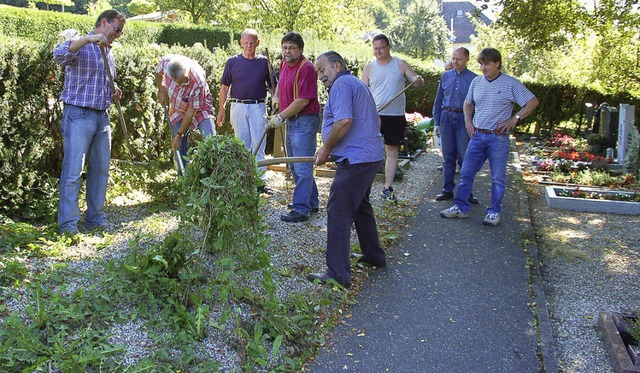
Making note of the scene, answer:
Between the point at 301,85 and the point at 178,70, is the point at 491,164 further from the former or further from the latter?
the point at 178,70

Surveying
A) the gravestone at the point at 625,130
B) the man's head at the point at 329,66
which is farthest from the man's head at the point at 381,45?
the gravestone at the point at 625,130

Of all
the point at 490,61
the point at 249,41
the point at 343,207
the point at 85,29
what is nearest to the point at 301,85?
the point at 249,41

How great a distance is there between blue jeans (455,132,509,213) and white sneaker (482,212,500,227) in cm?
4

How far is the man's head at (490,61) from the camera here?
6742mm

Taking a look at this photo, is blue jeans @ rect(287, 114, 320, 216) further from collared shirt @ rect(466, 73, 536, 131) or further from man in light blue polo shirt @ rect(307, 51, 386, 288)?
collared shirt @ rect(466, 73, 536, 131)

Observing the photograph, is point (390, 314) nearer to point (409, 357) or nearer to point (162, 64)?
point (409, 357)

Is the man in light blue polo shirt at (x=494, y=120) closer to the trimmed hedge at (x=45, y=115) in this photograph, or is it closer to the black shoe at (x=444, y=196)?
the black shoe at (x=444, y=196)

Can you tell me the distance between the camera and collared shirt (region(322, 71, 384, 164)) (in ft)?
14.6

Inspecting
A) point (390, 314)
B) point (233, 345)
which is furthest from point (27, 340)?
point (390, 314)

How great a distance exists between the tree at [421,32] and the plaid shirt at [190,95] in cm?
4572

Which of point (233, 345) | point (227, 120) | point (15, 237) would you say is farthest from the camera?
point (227, 120)

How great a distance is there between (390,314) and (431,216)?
9.80ft

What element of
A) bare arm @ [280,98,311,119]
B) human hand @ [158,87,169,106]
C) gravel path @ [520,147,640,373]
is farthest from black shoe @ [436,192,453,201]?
human hand @ [158,87,169,106]

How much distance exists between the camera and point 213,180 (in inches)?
153
